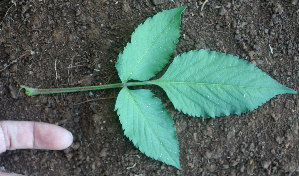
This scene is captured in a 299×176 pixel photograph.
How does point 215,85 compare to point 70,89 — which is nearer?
point 215,85

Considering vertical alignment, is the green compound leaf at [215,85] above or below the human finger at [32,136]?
above

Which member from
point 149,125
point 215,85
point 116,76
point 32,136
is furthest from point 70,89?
point 215,85

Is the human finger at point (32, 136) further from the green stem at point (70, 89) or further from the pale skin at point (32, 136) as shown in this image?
the green stem at point (70, 89)

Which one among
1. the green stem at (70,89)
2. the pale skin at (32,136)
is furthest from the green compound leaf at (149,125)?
the pale skin at (32,136)

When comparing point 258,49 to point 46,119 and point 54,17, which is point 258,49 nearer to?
point 54,17

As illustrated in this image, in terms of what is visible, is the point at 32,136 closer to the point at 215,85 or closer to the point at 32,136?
the point at 32,136

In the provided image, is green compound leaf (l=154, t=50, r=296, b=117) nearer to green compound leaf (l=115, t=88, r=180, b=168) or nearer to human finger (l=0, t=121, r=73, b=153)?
green compound leaf (l=115, t=88, r=180, b=168)

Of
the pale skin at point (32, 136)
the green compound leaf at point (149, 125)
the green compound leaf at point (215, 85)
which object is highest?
the green compound leaf at point (215, 85)
